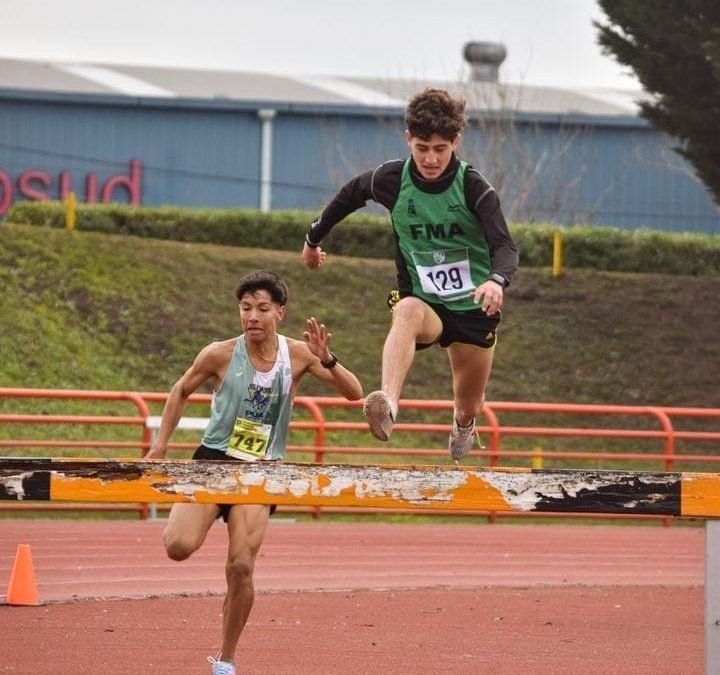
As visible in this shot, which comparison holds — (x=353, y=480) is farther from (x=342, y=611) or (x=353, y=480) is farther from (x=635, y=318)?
(x=635, y=318)

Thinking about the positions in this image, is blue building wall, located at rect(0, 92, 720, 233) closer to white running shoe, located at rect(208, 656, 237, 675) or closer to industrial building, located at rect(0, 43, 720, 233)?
industrial building, located at rect(0, 43, 720, 233)

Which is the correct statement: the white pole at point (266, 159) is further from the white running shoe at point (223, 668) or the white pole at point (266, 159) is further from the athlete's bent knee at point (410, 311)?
the white running shoe at point (223, 668)

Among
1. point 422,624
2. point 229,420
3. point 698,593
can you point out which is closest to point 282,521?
point 698,593

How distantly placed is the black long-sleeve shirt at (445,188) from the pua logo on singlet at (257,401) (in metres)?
1.00

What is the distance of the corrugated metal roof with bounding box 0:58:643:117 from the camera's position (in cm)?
4247

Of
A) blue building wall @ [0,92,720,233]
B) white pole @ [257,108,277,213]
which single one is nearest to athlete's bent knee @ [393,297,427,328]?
blue building wall @ [0,92,720,233]

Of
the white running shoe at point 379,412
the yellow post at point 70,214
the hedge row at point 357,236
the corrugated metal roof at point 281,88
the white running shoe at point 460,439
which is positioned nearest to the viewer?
the white running shoe at point 379,412

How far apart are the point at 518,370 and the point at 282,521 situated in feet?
31.9

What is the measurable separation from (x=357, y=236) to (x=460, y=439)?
22.6 m

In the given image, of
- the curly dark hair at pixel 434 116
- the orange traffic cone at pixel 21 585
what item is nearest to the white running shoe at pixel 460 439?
the curly dark hair at pixel 434 116

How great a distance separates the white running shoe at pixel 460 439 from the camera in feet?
31.2

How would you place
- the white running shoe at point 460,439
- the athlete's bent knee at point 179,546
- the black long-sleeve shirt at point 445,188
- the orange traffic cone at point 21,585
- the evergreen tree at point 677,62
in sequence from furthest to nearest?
the evergreen tree at point 677,62 < the orange traffic cone at point 21,585 < the white running shoe at point 460,439 < the athlete's bent knee at point 179,546 < the black long-sleeve shirt at point 445,188

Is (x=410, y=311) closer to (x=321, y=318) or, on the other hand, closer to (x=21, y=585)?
(x=21, y=585)

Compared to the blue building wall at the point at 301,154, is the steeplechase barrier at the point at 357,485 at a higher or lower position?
higher
